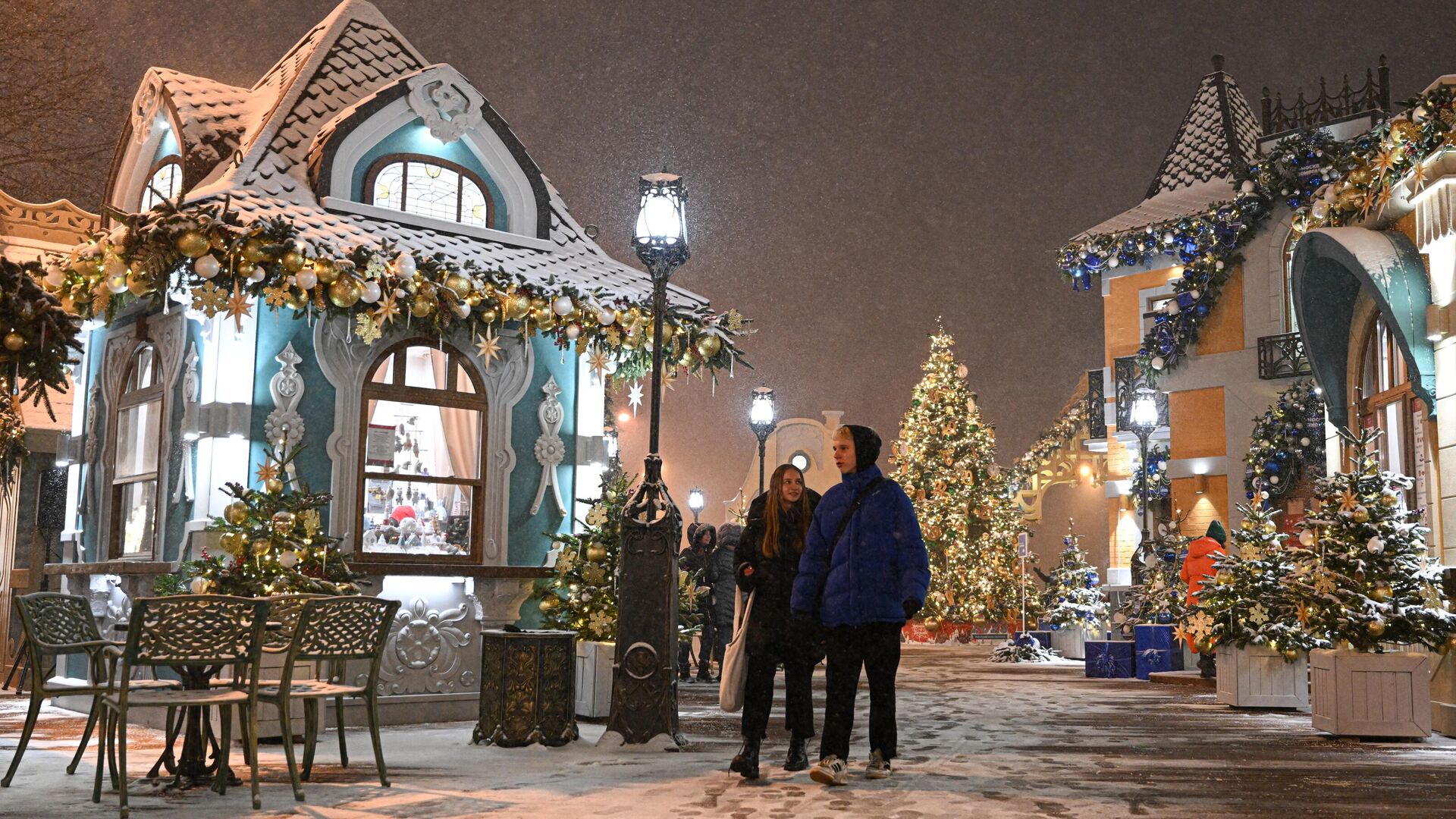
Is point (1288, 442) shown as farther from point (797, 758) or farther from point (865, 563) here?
point (865, 563)

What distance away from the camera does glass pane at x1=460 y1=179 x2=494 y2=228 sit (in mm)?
13461

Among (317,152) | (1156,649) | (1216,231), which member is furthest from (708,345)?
(1216,231)

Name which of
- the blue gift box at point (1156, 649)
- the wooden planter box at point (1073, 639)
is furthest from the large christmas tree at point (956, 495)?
the blue gift box at point (1156, 649)

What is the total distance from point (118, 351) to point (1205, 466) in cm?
2054

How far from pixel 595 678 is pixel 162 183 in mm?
6699

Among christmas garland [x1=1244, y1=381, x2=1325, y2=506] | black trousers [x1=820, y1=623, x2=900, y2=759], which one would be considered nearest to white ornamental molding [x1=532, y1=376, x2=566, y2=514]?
black trousers [x1=820, y1=623, x2=900, y2=759]

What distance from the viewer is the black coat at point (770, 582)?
27.7 ft

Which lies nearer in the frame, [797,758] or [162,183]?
[797,758]

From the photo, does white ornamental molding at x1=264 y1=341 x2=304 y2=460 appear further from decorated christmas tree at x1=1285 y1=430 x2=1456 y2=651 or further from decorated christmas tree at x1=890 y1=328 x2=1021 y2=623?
decorated christmas tree at x1=890 y1=328 x2=1021 y2=623

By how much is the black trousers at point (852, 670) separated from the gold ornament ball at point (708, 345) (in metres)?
5.43

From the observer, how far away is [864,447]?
8.11 meters

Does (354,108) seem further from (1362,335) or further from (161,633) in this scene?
(1362,335)

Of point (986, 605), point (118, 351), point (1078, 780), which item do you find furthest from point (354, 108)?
point (986, 605)

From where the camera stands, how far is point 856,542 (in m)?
7.81
